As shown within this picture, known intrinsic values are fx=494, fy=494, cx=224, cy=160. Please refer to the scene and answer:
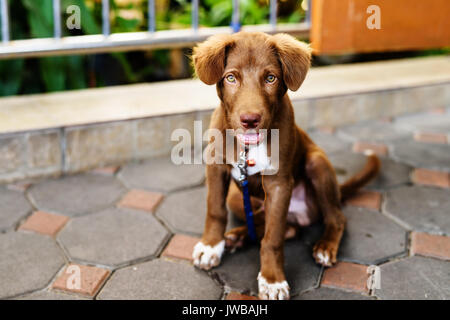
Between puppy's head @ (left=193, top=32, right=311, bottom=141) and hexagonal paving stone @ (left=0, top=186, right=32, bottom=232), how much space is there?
1.62 meters

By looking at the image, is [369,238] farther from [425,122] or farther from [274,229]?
[425,122]

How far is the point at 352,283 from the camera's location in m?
2.52

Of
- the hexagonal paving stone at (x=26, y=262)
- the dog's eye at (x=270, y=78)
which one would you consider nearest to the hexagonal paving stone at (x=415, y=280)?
the dog's eye at (x=270, y=78)

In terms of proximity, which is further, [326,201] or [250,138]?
[326,201]

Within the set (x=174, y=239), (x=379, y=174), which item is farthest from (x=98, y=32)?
(x=379, y=174)

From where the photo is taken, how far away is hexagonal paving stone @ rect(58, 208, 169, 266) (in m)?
2.73

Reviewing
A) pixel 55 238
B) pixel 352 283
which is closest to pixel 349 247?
pixel 352 283

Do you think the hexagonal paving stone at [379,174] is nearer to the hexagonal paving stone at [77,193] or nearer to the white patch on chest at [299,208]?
the white patch on chest at [299,208]

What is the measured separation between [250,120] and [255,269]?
2.98 ft

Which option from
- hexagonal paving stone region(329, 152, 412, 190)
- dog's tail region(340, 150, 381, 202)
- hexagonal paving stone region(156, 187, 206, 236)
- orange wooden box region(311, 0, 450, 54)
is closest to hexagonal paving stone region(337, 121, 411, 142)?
hexagonal paving stone region(329, 152, 412, 190)

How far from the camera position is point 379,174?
12.4 feet

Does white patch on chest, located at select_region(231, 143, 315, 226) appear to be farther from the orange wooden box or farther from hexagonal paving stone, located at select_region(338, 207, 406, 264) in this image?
the orange wooden box

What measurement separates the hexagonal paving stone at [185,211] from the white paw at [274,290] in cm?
68

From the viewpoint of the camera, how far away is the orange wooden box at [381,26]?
438 centimetres
